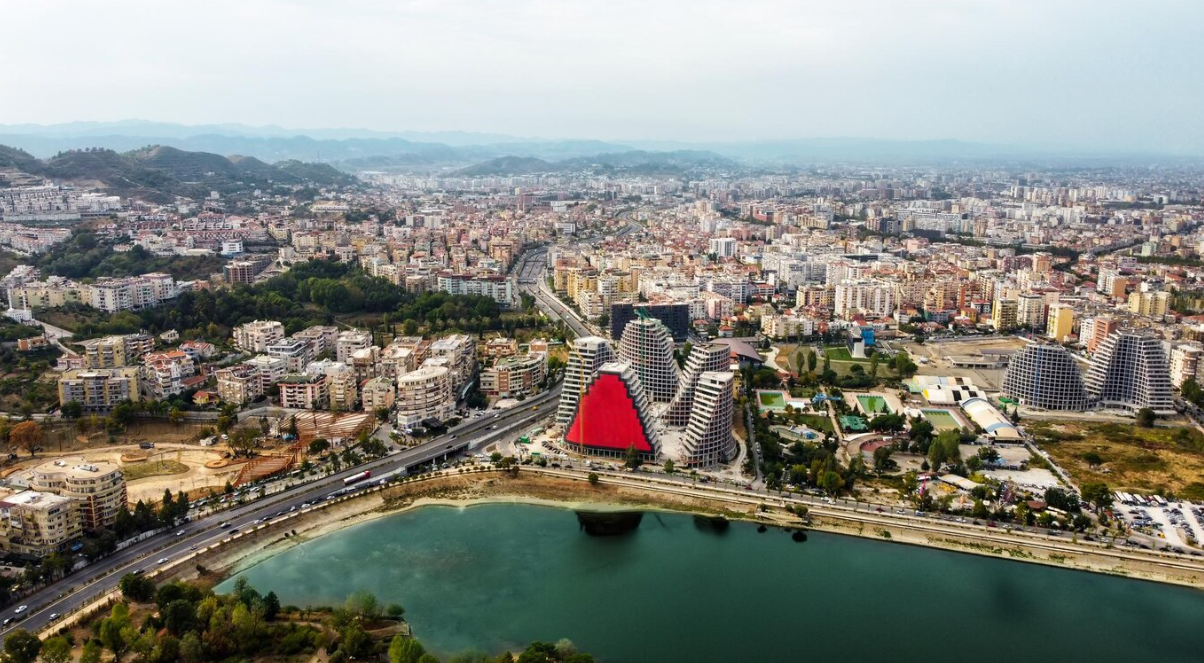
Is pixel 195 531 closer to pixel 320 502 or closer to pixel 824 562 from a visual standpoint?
pixel 320 502

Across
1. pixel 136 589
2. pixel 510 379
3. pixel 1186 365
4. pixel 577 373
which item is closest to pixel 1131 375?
pixel 1186 365

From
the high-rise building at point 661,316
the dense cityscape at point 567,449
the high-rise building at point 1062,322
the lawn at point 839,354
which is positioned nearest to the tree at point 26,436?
the dense cityscape at point 567,449

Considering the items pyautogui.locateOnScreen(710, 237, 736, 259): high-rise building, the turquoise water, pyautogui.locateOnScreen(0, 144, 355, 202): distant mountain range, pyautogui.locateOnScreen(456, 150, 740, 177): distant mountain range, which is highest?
pyautogui.locateOnScreen(456, 150, 740, 177): distant mountain range

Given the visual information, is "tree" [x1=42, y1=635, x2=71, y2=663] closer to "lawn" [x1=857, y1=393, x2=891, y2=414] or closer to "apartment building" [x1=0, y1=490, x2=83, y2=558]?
"apartment building" [x1=0, y1=490, x2=83, y2=558]

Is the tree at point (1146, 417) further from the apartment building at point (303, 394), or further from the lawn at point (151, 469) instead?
the lawn at point (151, 469)

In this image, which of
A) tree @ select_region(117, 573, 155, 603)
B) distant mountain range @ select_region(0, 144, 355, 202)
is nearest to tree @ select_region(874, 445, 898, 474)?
tree @ select_region(117, 573, 155, 603)

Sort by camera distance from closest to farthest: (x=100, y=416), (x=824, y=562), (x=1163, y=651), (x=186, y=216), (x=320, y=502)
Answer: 1. (x=1163, y=651)
2. (x=824, y=562)
3. (x=320, y=502)
4. (x=100, y=416)
5. (x=186, y=216)

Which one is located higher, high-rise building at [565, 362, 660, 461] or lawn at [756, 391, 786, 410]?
high-rise building at [565, 362, 660, 461]

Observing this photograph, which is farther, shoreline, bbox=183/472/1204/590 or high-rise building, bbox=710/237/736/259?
high-rise building, bbox=710/237/736/259

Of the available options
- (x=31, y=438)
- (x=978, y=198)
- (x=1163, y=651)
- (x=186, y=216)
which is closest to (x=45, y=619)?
(x=31, y=438)
